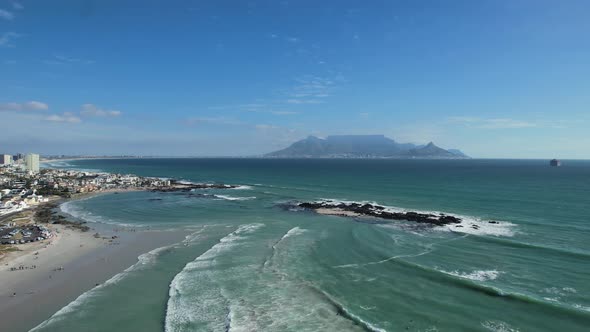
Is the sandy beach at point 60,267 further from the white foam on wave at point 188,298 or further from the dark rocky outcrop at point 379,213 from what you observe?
the dark rocky outcrop at point 379,213

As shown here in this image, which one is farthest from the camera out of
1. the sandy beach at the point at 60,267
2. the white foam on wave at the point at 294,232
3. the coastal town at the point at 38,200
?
the coastal town at the point at 38,200

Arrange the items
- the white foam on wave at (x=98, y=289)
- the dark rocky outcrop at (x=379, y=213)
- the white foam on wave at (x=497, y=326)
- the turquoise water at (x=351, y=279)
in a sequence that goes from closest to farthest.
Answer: the white foam on wave at (x=497, y=326) < the turquoise water at (x=351, y=279) < the white foam on wave at (x=98, y=289) < the dark rocky outcrop at (x=379, y=213)

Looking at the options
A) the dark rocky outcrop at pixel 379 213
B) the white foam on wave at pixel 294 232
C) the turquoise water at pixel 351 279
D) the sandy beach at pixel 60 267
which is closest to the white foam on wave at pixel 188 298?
the turquoise water at pixel 351 279

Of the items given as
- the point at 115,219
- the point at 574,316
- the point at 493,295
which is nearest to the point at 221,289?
the point at 493,295

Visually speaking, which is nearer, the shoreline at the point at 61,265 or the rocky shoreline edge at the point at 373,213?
the shoreline at the point at 61,265

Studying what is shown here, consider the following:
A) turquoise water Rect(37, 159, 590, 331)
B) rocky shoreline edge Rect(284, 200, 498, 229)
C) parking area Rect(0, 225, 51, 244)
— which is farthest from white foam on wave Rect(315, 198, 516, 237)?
parking area Rect(0, 225, 51, 244)

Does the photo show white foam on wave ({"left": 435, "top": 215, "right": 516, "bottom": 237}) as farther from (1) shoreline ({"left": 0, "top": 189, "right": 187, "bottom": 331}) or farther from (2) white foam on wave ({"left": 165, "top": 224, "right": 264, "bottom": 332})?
(1) shoreline ({"left": 0, "top": 189, "right": 187, "bottom": 331})

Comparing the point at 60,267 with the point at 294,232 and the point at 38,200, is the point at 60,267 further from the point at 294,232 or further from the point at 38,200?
the point at 38,200
